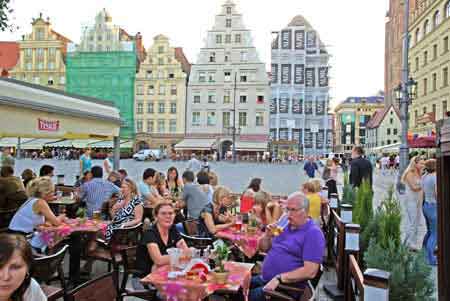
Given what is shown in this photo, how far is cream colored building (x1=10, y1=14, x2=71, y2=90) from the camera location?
5438 centimetres

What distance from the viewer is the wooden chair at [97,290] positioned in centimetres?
253

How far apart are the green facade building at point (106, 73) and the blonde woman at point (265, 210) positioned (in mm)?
48006

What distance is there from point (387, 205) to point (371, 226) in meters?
0.46

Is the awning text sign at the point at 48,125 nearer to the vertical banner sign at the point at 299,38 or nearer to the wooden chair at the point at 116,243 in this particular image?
the wooden chair at the point at 116,243

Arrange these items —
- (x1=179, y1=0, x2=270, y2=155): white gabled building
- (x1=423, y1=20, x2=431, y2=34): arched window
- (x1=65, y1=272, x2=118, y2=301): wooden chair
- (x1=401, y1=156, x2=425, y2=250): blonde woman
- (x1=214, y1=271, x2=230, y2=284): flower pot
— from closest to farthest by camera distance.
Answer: (x1=65, y1=272, x2=118, y2=301): wooden chair → (x1=214, y1=271, x2=230, y2=284): flower pot → (x1=401, y1=156, x2=425, y2=250): blonde woman → (x1=423, y1=20, x2=431, y2=34): arched window → (x1=179, y1=0, x2=270, y2=155): white gabled building

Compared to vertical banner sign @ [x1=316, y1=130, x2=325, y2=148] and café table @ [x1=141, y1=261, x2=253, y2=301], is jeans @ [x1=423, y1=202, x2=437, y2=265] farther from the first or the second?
vertical banner sign @ [x1=316, y1=130, x2=325, y2=148]

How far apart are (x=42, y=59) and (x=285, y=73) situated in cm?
3030

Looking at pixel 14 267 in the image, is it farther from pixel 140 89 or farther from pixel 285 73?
pixel 140 89

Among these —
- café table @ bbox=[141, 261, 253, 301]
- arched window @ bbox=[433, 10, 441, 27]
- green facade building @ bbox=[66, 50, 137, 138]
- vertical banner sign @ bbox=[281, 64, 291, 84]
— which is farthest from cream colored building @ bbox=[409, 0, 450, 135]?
green facade building @ bbox=[66, 50, 137, 138]

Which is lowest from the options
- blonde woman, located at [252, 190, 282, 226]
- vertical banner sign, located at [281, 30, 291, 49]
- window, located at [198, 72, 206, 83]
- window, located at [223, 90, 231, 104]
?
blonde woman, located at [252, 190, 282, 226]

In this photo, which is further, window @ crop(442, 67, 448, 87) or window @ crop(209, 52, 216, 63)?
window @ crop(209, 52, 216, 63)

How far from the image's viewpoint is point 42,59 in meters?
55.0

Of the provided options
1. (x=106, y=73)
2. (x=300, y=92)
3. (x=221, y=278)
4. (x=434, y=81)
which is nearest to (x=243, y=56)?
(x=300, y=92)

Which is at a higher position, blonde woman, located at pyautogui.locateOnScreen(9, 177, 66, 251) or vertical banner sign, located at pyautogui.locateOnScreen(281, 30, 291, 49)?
vertical banner sign, located at pyautogui.locateOnScreen(281, 30, 291, 49)
